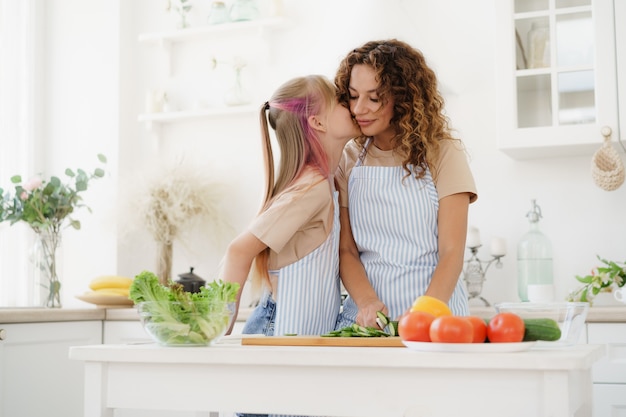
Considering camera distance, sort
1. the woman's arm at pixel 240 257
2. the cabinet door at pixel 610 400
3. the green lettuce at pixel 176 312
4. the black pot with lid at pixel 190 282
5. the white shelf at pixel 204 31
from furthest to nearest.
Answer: the white shelf at pixel 204 31
the black pot with lid at pixel 190 282
the cabinet door at pixel 610 400
the woman's arm at pixel 240 257
the green lettuce at pixel 176 312

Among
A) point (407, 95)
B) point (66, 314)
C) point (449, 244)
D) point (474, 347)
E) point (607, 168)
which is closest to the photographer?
point (474, 347)

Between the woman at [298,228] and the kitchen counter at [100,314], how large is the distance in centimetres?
102

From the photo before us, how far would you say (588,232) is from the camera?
3.06 metres

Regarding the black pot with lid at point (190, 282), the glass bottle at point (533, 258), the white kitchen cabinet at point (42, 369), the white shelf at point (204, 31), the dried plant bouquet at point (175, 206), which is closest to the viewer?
the white kitchen cabinet at point (42, 369)

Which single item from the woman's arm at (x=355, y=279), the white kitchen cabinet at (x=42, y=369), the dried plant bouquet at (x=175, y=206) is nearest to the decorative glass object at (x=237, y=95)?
the dried plant bouquet at (x=175, y=206)

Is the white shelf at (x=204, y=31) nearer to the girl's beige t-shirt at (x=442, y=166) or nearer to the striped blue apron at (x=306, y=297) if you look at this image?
the girl's beige t-shirt at (x=442, y=166)

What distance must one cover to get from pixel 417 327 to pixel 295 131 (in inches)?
32.3

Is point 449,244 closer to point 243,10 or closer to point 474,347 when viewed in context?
point 474,347

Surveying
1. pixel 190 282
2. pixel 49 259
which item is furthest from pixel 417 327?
pixel 49 259

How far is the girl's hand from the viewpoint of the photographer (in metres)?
1.78

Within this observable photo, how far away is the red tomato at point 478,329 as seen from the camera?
1270 mm

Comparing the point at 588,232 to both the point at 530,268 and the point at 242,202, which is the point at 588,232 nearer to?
the point at 530,268

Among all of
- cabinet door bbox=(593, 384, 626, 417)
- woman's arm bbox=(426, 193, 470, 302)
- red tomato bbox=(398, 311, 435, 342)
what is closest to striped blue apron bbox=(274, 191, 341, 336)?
woman's arm bbox=(426, 193, 470, 302)

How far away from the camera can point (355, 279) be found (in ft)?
6.23
